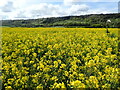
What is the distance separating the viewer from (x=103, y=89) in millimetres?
3975

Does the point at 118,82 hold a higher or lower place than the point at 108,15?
lower

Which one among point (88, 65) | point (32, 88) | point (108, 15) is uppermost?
point (108, 15)

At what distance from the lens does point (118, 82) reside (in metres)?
4.12

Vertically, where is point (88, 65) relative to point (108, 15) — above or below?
below

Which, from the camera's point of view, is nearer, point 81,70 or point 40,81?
point 40,81

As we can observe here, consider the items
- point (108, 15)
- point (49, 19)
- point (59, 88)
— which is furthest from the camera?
point (49, 19)

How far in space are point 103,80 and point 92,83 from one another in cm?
50

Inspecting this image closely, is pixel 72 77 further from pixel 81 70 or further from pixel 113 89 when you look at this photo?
pixel 113 89

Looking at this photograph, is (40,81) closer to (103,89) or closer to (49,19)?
(103,89)

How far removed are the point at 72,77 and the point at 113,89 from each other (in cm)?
115

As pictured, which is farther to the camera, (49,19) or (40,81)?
(49,19)

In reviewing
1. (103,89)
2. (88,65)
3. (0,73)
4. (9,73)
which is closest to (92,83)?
(103,89)

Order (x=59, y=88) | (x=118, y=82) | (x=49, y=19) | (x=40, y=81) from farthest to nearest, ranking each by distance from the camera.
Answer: (x=49, y=19) < (x=40, y=81) < (x=118, y=82) < (x=59, y=88)

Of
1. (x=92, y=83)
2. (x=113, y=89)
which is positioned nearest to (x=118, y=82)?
(x=113, y=89)
